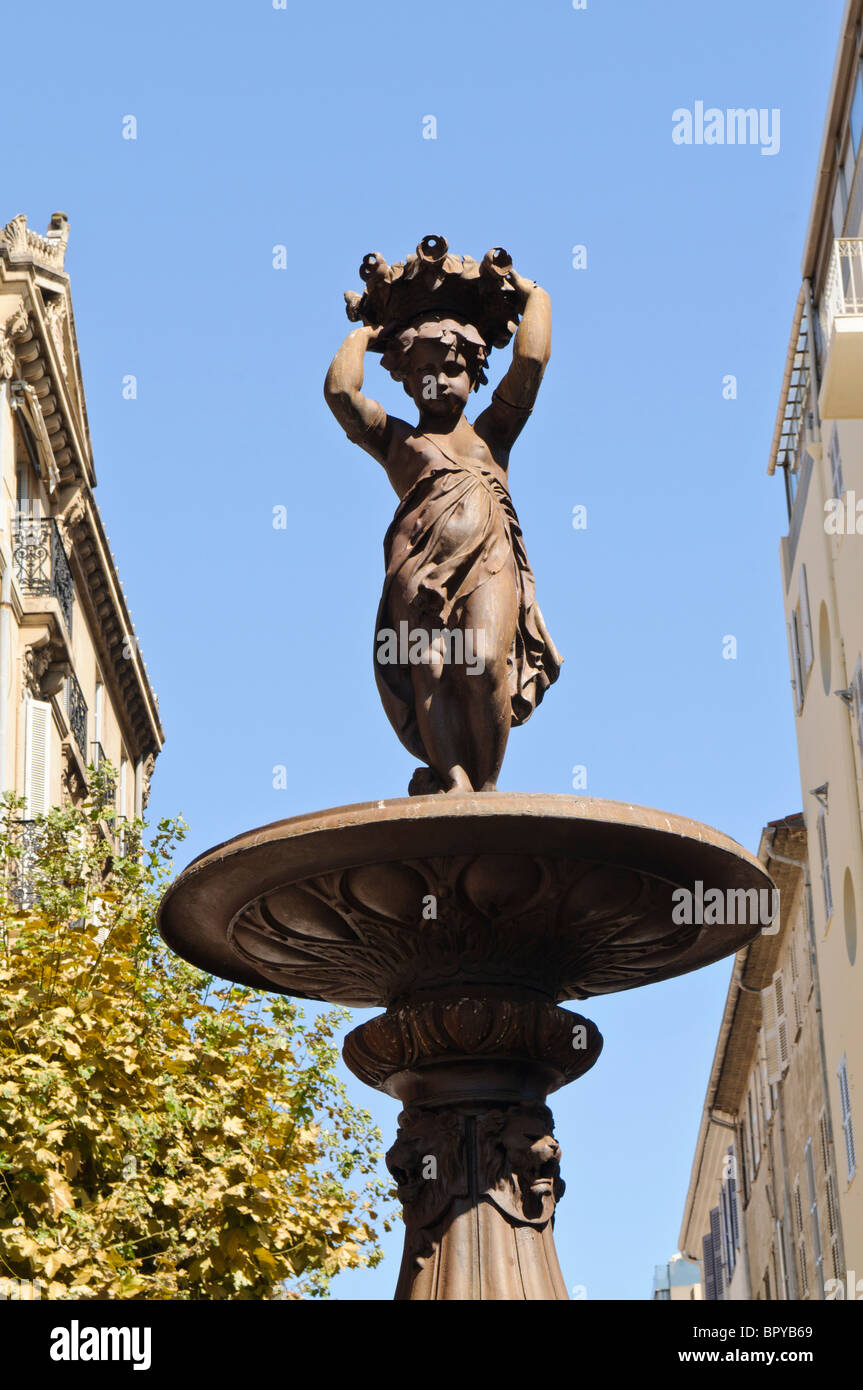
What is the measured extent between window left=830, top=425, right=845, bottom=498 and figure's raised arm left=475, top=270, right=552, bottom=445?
69.6 feet

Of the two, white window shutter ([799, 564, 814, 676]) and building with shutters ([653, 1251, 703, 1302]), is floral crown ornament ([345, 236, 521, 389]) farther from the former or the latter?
building with shutters ([653, 1251, 703, 1302])

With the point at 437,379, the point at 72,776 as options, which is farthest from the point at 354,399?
the point at 72,776

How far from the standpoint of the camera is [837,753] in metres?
30.6

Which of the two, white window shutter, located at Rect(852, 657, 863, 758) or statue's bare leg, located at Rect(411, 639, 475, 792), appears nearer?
statue's bare leg, located at Rect(411, 639, 475, 792)

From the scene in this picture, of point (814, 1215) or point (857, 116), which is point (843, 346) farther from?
point (814, 1215)

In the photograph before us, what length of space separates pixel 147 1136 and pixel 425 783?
8074 mm

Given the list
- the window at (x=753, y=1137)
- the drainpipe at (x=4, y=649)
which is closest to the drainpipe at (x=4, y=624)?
the drainpipe at (x=4, y=649)

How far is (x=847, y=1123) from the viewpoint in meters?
30.0

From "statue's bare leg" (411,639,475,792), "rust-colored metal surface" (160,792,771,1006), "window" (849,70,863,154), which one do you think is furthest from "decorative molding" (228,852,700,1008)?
"window" (849,70,863,154)

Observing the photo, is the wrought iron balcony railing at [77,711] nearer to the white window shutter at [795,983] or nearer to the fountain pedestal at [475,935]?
the white window shutter at [795,983]

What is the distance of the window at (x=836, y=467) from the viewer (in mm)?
29109

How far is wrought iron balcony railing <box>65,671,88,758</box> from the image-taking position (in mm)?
32375

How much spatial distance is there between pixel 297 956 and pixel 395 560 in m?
1.50
